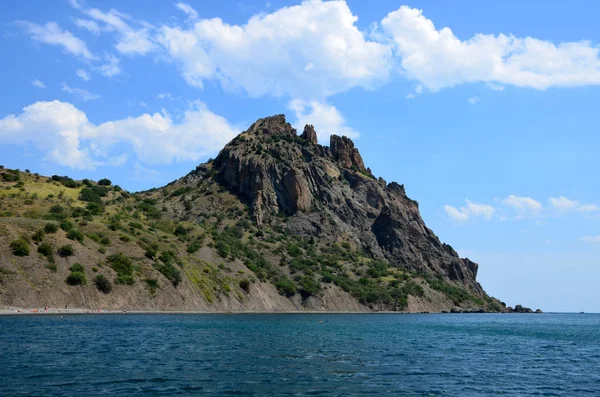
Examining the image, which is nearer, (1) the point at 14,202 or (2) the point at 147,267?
(2) the point at 147,267

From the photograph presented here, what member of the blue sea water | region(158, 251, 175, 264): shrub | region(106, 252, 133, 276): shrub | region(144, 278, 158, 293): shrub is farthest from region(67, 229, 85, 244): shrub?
the blue sea water

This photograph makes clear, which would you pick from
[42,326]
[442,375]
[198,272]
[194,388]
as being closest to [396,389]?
[442,375]

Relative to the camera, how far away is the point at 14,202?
125 meters

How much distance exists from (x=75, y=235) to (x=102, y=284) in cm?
1378

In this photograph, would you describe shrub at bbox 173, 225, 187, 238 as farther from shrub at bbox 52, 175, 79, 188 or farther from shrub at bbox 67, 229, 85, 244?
shrub at bbox 52, 175, 79, 188

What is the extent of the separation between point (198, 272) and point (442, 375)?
318ft

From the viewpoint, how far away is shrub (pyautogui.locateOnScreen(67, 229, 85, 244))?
10619 centimetres

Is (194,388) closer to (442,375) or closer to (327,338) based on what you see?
(442,375)

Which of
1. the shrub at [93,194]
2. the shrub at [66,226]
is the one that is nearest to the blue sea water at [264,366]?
the shrub at [66,226]

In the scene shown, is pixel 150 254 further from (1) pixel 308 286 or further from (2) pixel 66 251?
(1) pixel 308 286

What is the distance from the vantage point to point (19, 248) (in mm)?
92250

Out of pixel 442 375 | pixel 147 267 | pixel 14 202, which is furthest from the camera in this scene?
pixel 14 202

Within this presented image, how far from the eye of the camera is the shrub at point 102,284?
326ft

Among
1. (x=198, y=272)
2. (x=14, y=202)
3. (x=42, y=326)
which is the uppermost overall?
→ (x=14, y=202)
